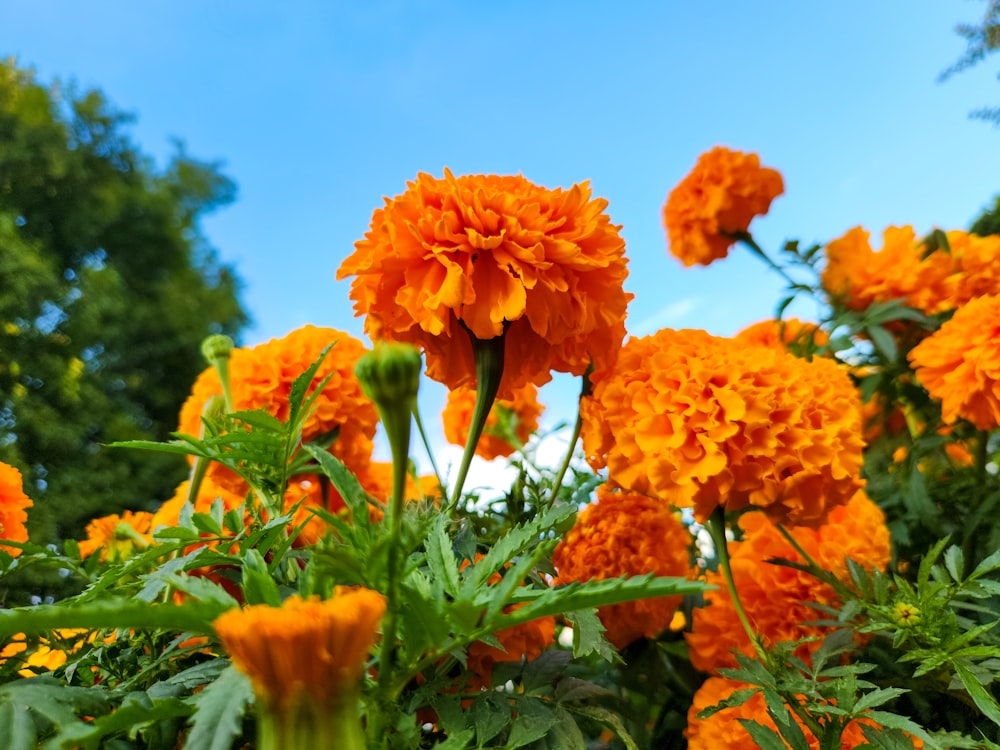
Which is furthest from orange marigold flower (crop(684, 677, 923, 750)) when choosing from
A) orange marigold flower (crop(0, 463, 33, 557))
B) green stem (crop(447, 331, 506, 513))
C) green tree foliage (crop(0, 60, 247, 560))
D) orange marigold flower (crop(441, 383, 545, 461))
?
green tree foliage (crop(0, 60, 247, 560))

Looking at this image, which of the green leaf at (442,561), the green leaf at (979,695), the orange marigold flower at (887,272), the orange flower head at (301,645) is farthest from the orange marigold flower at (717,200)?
the orange flower head at (301,645)

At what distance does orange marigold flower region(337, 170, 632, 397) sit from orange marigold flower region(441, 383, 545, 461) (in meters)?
0.34

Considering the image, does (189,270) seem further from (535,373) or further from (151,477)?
(535,373)

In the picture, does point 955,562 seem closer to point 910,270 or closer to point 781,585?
point 781,585

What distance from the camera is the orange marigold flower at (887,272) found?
0.97 meters

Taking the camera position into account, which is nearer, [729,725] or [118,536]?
[729,725]

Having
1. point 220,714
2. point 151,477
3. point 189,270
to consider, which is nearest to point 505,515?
point 220,714

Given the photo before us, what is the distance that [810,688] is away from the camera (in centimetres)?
51

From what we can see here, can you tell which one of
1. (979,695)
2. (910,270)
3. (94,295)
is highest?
(94,295)

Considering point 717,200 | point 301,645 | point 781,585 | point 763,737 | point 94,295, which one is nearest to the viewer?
point 301,645

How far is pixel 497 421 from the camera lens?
3.19 feet

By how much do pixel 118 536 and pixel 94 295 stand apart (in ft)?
21.4

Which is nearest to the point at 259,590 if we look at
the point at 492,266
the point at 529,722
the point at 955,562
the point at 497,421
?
the point at 529,722

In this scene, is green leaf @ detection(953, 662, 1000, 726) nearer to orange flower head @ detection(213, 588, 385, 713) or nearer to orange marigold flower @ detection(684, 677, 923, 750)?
orange marigold flower @ detection(684, 677, 923, 750)
